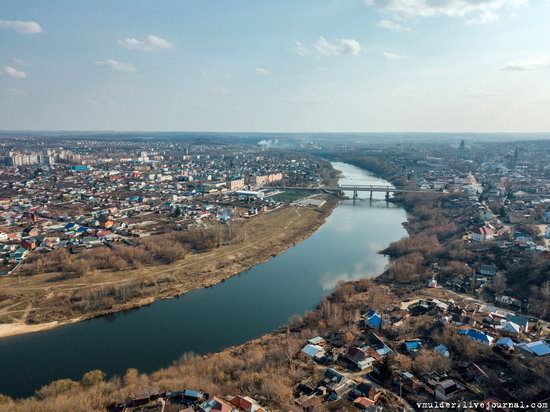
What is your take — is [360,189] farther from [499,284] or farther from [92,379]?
[92,379]

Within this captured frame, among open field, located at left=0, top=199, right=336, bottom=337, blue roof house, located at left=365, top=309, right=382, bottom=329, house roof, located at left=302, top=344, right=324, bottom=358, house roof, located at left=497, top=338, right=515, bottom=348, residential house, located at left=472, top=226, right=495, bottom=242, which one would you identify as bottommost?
open field, located at left=0, top=199, right=336, bottom=337

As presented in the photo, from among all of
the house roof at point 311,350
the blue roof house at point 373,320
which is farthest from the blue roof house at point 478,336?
the house roof at point 311,350

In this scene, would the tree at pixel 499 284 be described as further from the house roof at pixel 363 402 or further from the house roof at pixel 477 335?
the house roof at pixel 363 402

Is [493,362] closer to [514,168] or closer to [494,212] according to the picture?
[494,212]

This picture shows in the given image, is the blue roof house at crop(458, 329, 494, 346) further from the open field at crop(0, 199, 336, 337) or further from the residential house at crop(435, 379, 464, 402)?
the open field at crop(0, 199, 336, 337)

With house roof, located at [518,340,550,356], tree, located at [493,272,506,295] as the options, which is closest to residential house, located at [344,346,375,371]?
house roof, located at [518,340,550,356]

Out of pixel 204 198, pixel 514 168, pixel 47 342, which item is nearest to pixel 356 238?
pixel 204 198

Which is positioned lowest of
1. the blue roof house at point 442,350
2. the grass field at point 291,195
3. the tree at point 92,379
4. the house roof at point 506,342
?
the tree at point 92,379
